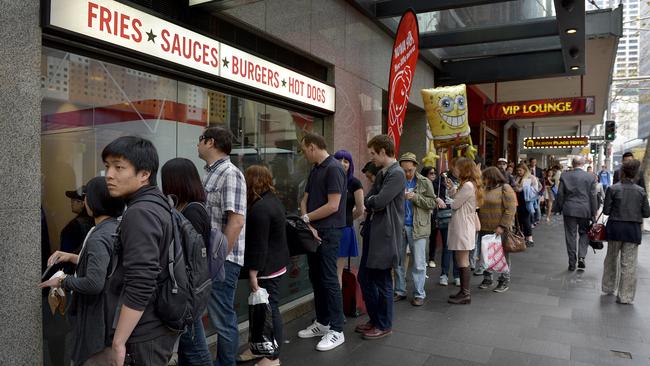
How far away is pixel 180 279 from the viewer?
207cm

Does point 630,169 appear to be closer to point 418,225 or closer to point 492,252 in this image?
point 492,252

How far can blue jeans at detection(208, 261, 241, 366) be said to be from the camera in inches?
134

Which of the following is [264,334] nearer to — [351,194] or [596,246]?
[351,194]

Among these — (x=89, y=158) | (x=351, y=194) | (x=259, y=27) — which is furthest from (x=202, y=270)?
(x=259, y=27)

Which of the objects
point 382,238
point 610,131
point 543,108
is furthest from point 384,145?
point 610,131

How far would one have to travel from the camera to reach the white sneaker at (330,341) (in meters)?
4.34

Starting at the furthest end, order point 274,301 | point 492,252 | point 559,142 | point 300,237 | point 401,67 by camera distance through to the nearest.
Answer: point 559,142 < point 401,67 < point 492,252 < point 300,237 < point 274,301

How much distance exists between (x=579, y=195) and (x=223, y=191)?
6.57m

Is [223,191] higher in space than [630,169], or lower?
lower

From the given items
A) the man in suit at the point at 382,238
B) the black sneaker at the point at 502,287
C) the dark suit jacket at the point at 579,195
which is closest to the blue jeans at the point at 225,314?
the man in suit at the point at 382,238

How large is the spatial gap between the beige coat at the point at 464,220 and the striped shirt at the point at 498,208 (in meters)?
0.55

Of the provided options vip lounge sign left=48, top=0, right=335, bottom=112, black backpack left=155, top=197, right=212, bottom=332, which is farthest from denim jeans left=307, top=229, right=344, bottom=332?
black backpack left=155, top=197, right=212, bottom=332

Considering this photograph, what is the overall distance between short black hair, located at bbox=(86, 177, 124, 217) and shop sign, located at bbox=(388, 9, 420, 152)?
4.67 m

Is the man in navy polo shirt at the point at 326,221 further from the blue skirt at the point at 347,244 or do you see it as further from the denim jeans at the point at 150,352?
the denim jeans at the point at 150,352
